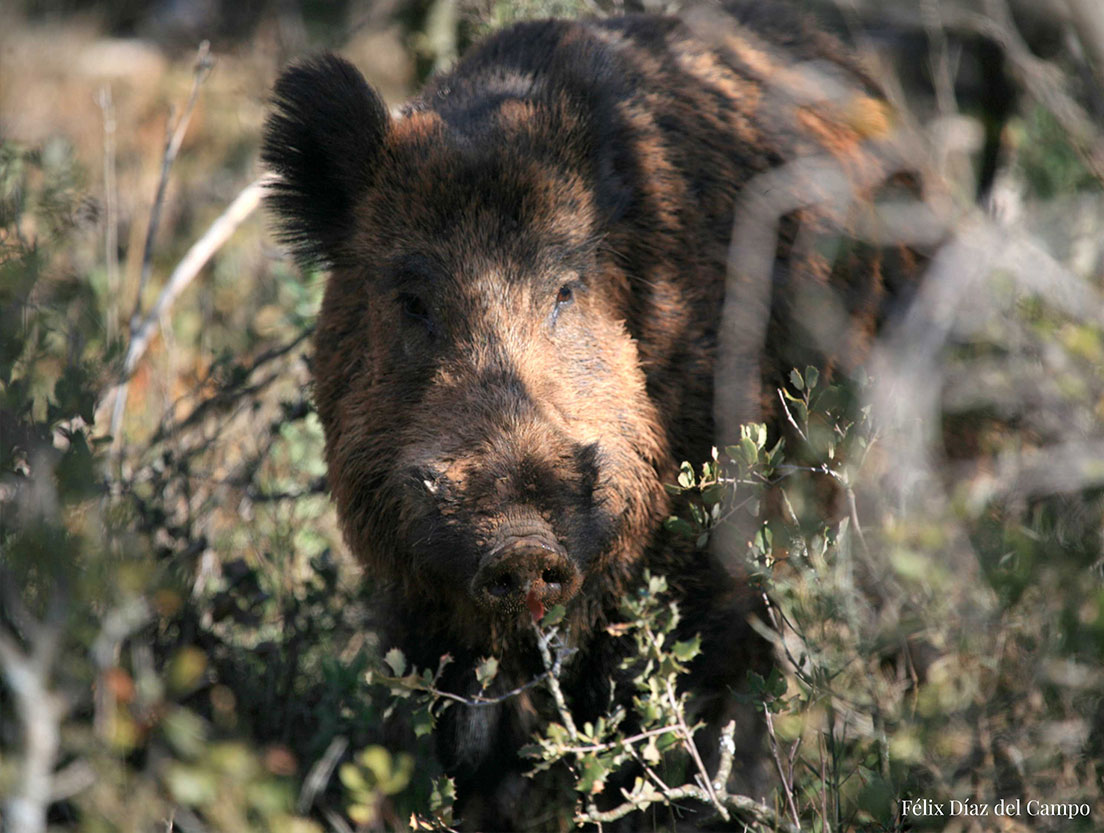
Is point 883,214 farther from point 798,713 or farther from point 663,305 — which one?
point 798,713

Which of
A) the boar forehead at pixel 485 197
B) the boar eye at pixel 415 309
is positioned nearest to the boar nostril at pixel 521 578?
the boar eye at pixel 415 309

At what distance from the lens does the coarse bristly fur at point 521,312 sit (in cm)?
399

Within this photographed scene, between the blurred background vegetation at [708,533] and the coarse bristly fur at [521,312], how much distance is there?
28 centimetres

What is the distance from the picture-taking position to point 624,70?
470cm

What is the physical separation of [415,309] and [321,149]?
77 cm

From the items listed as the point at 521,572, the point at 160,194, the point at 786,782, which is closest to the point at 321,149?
the point at 160,194

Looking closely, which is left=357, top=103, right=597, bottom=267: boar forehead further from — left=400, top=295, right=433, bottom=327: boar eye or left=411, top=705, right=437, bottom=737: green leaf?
left=411, top=705, right=437, bottom=737: green leaf

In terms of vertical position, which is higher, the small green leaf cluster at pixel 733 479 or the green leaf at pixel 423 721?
the small green leaf cluster at pixel 733 479

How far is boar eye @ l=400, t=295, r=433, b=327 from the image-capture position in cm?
414

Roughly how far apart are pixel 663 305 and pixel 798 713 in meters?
1.54

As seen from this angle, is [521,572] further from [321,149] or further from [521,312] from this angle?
[321,149]

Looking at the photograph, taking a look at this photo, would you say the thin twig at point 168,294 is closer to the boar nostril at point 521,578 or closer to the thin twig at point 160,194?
the thin twig at point 160,194

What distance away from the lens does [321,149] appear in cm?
446

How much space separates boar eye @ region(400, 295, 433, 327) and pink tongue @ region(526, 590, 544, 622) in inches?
45.6
